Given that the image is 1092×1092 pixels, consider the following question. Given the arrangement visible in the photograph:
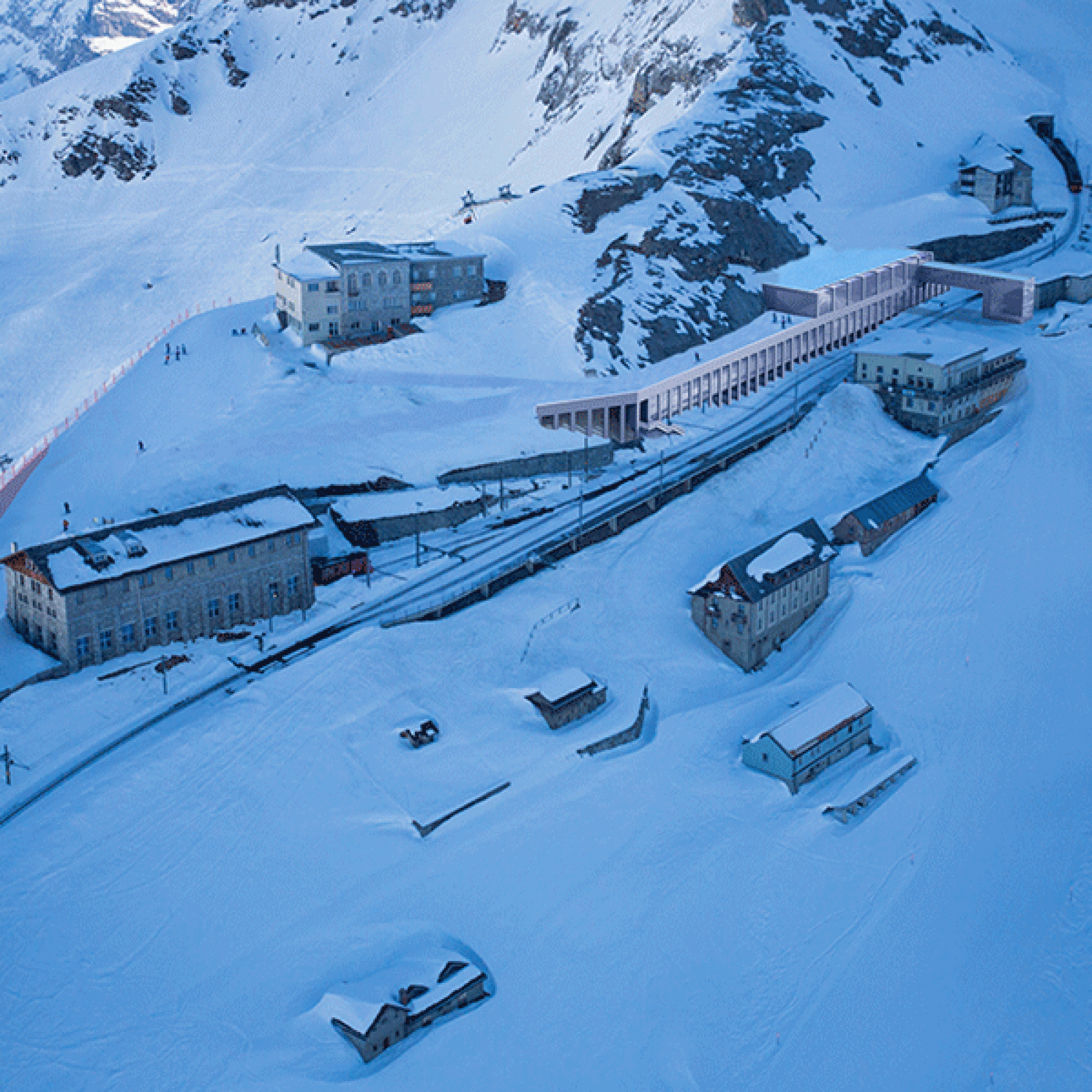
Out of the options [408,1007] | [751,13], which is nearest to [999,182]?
[751,13]

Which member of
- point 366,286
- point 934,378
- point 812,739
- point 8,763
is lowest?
point 812,739

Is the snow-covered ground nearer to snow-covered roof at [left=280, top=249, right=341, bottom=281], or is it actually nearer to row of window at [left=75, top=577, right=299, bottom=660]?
row of window at [left=75, top=577, right=299, bottom=660]

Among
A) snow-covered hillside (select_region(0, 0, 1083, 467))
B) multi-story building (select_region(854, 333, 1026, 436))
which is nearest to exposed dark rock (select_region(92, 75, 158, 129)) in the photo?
snow-covered hillside (select_region(0, 0, 1083, 467))

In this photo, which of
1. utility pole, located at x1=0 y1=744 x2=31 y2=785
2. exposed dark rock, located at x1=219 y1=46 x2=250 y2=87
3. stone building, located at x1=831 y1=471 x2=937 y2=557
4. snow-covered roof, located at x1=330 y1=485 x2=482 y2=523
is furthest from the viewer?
exposed dark rock, located at x1=219 y1=46 x2=250 y2=87

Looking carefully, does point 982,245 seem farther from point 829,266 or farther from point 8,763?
point 8,763

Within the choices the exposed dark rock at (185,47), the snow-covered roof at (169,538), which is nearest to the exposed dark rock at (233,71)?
the exposed dark rock at (185,47)

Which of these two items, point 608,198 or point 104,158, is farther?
point 104,158

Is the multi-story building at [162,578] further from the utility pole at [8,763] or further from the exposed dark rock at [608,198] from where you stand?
the exposed dark rock at [608,198]

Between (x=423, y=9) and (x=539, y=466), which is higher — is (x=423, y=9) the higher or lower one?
the higher one
